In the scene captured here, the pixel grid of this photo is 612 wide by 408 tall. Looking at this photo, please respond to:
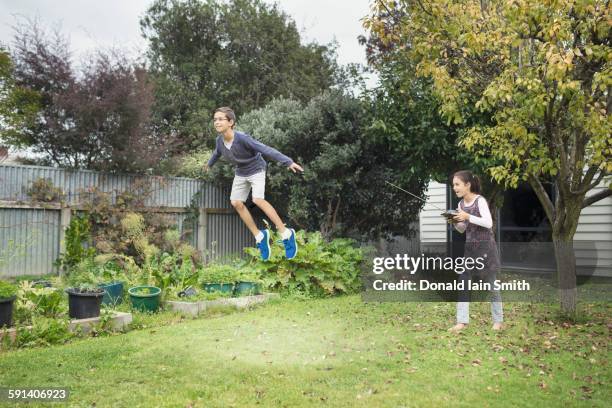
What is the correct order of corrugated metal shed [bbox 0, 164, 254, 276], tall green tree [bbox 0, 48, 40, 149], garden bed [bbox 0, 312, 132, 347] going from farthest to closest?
tall green tree [bbox 0, 48, 40, 149] < corrugated metal shed [bbox 0, 164, 254, 276] < garden bed [bbox 0, 312, 132, 347]

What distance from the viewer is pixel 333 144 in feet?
33.7

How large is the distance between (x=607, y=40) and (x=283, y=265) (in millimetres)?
5564

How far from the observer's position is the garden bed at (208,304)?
7082 mm

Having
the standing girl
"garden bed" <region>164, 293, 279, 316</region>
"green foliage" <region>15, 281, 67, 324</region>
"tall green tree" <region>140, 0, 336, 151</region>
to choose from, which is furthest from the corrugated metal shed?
"tall green tree" <region>140, 0, 336, 151</region>

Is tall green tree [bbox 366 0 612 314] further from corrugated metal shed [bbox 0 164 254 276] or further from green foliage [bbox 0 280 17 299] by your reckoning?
corrugated metal shed [bbox 0 164 254 276]

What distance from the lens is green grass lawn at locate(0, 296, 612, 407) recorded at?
3727mm

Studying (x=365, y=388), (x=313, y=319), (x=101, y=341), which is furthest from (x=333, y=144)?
(x=365, y=388)

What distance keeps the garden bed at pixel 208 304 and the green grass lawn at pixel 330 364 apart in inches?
16.3

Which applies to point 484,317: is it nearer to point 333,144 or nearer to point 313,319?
point 313,319

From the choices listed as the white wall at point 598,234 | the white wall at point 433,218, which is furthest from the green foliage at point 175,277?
the white wall at point 598,234

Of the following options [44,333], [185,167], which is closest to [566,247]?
[44,333]

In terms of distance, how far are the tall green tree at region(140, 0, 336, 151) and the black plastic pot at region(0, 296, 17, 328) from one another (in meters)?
16.1

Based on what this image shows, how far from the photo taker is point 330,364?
450 cm

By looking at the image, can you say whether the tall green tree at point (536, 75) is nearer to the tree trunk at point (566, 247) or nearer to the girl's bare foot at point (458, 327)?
the tree trunk at point (566, 247)
